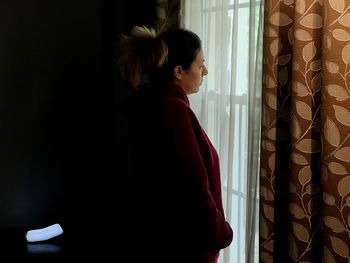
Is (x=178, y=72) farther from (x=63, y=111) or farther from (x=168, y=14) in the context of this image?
(x=63, y=111)

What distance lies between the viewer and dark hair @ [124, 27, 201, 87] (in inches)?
59.7

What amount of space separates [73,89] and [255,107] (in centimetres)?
121

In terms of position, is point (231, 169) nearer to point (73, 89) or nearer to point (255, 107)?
point (255, 107)

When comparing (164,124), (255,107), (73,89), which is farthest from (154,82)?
(73,89)

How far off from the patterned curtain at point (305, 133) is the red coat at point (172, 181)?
0.17 m

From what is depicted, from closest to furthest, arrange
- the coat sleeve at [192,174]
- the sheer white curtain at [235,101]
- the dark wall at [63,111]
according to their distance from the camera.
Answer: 1. the coat sleeve at [192,174]
2. the sheer white curtain at [235,101]
3. the dark wall at [63,111]

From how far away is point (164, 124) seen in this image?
1.40 metres

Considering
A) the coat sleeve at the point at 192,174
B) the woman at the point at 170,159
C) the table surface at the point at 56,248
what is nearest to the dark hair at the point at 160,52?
the woman at the point at 170,159

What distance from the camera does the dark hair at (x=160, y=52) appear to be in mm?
1516

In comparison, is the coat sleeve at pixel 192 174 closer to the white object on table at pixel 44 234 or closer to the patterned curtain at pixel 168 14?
the patterned curtain at pixel 168 14

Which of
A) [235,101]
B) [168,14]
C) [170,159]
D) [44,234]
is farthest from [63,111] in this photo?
[170,159]

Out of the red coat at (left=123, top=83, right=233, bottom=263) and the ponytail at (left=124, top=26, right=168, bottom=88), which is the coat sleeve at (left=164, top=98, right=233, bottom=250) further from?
the ponytail at (left=124, top=26, right=168, bottom=88)

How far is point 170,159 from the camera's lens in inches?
54.9

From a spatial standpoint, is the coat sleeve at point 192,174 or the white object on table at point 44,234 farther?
the white object on table at point 44,234
